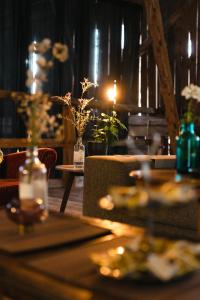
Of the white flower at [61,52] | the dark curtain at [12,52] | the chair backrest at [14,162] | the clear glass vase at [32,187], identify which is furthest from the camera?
the dark curtain at [12,52]

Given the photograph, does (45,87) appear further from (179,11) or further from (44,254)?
(44,254)

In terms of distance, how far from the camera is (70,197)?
569 centimetres

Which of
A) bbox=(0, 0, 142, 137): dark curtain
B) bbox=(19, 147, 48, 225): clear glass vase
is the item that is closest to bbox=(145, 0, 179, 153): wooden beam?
bbox=(0, 0, 142, 137): dark curtain

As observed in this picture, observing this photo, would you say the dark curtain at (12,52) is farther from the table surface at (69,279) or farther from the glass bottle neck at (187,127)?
the table surface at (69,279)

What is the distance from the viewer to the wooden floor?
4.86m

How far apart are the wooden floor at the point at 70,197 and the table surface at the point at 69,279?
2.93 meters

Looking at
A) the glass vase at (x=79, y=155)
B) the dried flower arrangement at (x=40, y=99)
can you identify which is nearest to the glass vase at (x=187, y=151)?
the dried flower arrangement at (x=40, y=99)

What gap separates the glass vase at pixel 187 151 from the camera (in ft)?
8.64

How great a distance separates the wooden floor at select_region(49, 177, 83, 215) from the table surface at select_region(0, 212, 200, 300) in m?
2.93

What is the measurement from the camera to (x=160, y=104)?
336 inches

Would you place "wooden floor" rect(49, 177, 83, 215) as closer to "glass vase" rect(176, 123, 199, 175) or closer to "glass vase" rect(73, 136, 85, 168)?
"glass vase" rect(73, 136, 85, 168)

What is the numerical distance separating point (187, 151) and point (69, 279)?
4.66 feet

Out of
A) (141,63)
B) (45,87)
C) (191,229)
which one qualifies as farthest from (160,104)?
(191,229)

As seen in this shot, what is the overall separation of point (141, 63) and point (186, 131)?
20.2 ft
